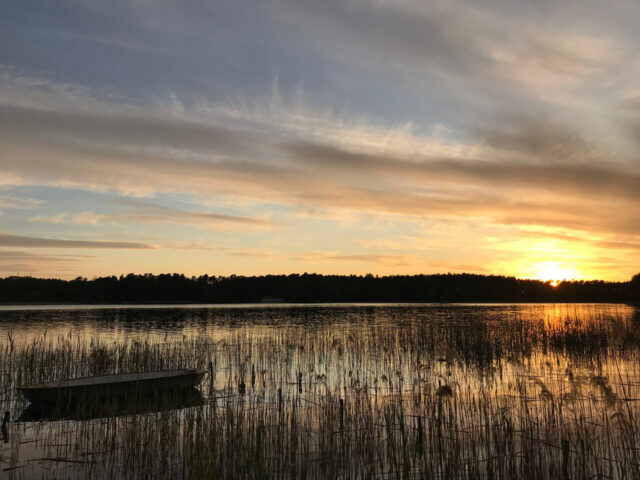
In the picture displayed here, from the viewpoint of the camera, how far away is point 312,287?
15238 cm

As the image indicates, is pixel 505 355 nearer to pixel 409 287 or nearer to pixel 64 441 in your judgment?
pixel 64 441

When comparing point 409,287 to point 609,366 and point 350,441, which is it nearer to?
point 609,366

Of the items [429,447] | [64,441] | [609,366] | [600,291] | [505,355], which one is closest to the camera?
[429,447]

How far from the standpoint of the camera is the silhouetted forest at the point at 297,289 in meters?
129

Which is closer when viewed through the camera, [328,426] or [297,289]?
[328,426]

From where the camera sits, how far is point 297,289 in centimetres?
15312

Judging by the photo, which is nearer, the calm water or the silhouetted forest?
the calm water

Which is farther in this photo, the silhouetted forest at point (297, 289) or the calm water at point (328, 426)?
the silhouetted forest at point (297, 289)

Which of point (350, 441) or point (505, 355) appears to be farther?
point (505, 355)

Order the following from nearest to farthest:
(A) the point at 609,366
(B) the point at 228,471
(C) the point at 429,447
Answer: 1. (B) the point at 228,471
2. (C) the point at 429,447
3. (A) the point at 609,366

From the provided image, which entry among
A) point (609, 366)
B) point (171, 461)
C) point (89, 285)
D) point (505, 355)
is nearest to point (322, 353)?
point (505, 355)

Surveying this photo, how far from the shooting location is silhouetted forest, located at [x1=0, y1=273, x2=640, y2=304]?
129250mm

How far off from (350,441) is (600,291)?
132 m

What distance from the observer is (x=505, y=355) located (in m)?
22.3
